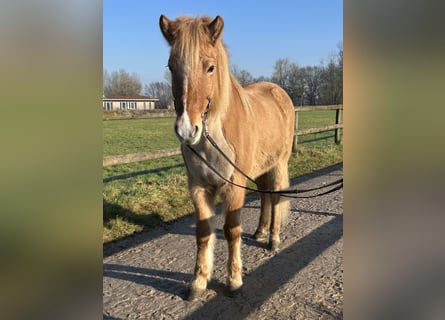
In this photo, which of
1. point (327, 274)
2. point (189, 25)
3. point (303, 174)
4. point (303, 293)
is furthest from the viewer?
point (303, 174)

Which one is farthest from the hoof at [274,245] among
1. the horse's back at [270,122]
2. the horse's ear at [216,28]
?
the horse's ear at [216,28]

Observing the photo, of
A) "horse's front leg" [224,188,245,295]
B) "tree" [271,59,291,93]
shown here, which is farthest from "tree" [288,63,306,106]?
"horse's front leg" [224,188,245,295]

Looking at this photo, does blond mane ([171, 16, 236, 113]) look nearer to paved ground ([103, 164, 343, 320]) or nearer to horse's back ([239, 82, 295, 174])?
horse's back ([239, 82, 295, 174])

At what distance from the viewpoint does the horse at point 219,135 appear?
7.24ft

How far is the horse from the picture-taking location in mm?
2207

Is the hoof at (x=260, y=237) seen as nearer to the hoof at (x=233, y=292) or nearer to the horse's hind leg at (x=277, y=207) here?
the horse's hind leg at (x=277, y=207)

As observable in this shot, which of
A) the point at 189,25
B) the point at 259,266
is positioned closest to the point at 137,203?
the point at 259,266

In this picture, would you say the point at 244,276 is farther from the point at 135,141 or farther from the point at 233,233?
the point at 135,141

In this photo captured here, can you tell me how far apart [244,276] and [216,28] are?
2105 mm

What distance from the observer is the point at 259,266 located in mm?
3350

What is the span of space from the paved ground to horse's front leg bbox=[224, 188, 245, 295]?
0.35 feet
